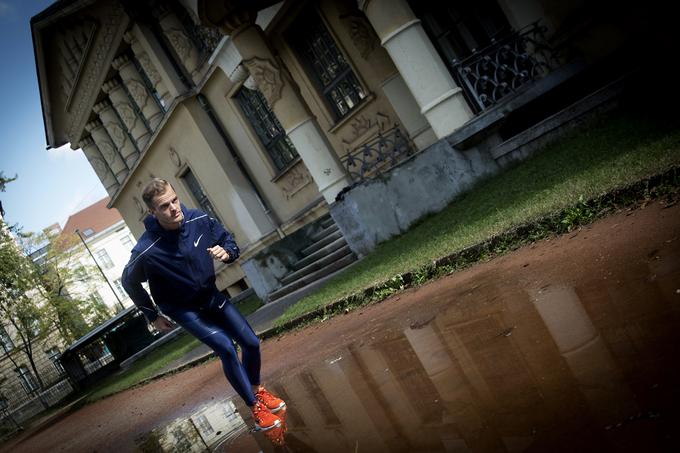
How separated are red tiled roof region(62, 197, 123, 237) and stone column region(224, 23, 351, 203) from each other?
61.9 meters

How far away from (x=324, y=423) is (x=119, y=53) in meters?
19.8

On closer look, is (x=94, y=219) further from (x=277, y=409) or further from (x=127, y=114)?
(x=277, y=409)

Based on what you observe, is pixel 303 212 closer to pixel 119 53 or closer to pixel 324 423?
pixel 119 53

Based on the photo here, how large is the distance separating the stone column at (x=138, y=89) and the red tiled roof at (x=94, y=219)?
52030 millimetres

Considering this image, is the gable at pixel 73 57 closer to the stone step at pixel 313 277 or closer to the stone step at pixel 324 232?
the stone step at pixel 324 232

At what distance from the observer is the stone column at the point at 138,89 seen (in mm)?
20312

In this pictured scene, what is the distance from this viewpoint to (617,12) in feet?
28.0

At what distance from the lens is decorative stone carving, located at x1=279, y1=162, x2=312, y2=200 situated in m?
16.0

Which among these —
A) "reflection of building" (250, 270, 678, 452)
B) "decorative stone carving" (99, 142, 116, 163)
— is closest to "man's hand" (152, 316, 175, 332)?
"reflection of building" (250, 270, 678, 452)

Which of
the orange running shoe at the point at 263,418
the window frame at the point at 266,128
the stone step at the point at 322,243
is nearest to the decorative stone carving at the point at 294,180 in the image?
the window frame at the point at 266,128

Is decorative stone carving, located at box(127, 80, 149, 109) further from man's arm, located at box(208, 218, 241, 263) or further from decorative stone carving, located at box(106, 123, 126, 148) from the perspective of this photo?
man's arm, located at box(208, 218, 241, 263)

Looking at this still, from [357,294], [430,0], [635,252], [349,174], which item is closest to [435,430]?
[635,252]

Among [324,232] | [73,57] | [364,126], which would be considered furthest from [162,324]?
[73,57]

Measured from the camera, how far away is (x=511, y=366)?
303cm
